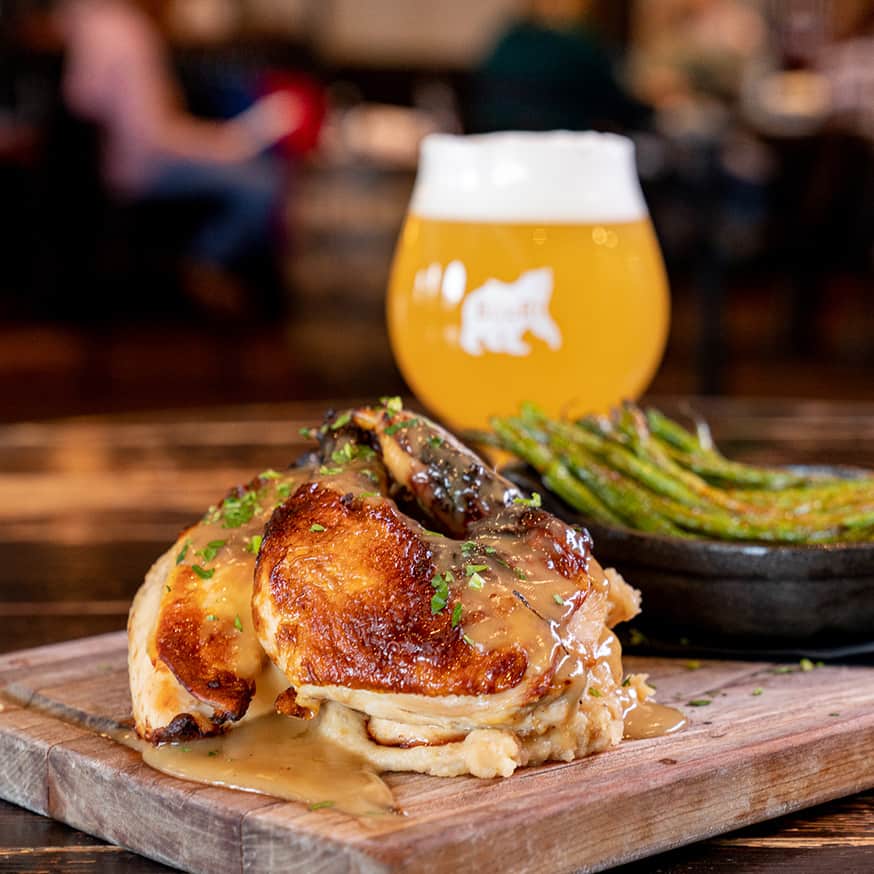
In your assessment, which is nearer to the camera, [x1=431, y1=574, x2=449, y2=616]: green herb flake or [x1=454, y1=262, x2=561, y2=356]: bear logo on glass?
[x1=431, y1=574, x2=449, y2=616]: green herb flake

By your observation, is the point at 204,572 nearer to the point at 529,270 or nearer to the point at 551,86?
the point at 529,270

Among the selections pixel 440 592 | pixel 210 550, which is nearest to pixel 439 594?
pixel 440 592

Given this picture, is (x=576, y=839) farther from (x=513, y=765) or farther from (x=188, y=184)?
(x=188, y=184)

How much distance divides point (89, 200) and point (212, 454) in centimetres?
679

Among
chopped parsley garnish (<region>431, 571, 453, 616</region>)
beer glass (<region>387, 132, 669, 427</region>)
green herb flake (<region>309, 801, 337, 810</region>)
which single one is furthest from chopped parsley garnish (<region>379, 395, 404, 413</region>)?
beer glass (<region>387, 132, 669, 427</region>)

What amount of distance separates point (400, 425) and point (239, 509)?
0.54 feet

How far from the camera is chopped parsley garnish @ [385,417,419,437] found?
4.12ft

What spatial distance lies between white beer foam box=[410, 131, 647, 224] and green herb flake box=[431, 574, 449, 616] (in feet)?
3.32

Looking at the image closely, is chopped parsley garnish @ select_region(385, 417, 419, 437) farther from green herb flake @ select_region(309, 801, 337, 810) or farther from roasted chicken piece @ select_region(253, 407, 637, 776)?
green herb flake @ select_region(309, 801, 337, 810)

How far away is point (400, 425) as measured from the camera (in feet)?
4.15

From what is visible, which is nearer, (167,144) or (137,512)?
(137,512)

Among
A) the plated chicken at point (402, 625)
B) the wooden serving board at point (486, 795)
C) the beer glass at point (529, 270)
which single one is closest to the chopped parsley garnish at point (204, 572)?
the plated chicken at point (402, 625)

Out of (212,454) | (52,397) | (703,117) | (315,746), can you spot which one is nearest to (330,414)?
(315,746)

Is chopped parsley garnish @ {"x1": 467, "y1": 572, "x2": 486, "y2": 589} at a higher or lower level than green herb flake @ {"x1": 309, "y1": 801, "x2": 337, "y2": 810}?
higher
